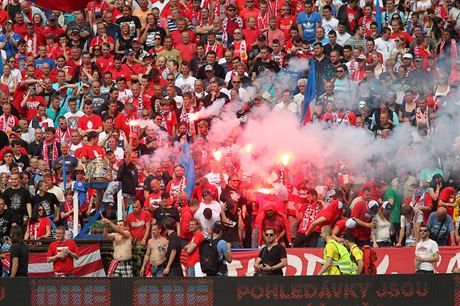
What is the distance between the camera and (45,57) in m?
29.8

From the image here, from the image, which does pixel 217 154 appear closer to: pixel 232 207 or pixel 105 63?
pixel 232 207

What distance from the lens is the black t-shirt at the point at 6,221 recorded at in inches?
935

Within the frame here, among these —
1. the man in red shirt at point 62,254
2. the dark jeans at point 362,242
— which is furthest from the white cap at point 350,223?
the man in red shirt at point 62,254

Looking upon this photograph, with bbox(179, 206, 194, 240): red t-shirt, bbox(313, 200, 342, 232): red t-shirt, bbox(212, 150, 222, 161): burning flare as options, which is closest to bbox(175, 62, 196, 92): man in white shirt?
bbox(212, 150, 222, 161): burning flare

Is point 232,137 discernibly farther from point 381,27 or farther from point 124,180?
point 381,27

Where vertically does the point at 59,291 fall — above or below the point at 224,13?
below

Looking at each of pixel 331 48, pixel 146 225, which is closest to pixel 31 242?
pixel 146 225

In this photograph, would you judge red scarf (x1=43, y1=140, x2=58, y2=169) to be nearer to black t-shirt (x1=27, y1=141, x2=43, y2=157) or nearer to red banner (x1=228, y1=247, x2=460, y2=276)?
black t-shirt (x1=27, y1=141, x2=43, y2=157)

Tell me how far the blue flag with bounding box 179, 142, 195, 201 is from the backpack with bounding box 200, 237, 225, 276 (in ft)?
12.6

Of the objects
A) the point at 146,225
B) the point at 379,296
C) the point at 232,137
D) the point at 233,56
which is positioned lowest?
the point at 379,296

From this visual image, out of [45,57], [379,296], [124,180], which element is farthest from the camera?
[45,57]

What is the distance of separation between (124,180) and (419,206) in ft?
17.7

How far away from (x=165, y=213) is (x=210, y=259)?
301 cm

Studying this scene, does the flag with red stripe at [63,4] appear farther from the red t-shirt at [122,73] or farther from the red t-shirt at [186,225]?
the red t-shirt at [186,225]
